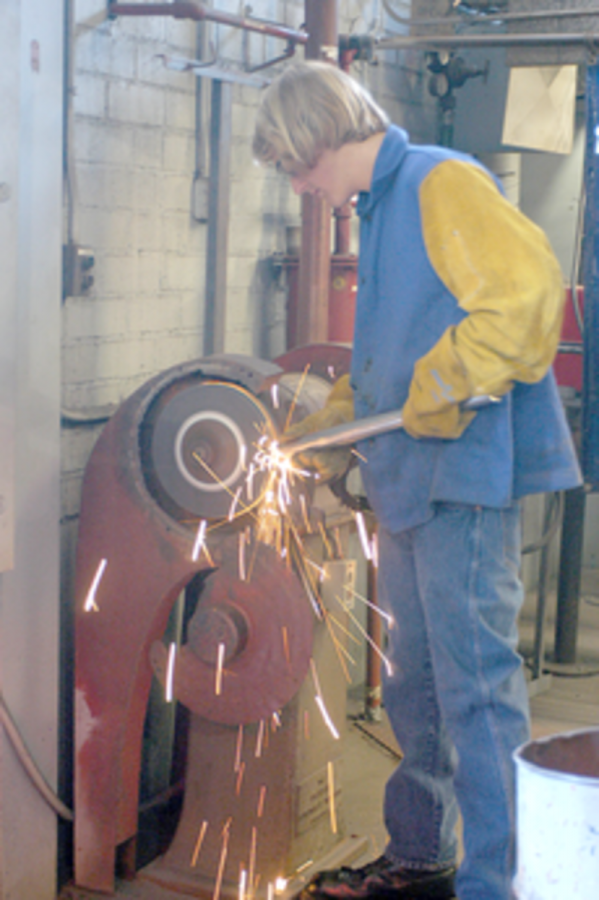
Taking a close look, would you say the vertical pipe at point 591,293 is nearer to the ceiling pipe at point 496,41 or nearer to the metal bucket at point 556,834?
the ceiling pipe at point 496,41

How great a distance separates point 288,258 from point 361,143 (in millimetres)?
1460

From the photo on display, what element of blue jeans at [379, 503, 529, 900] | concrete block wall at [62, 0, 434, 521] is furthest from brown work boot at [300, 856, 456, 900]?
concrete block wall at [62, 0, 434, 521]

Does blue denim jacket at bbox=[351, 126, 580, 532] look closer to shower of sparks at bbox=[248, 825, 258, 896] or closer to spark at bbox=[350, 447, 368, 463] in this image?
spark at bbox=[350, 447, 368, 463]

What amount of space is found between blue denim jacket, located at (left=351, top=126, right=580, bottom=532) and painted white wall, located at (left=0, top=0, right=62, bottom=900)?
2.30 ft

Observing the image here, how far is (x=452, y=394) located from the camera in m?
1.72

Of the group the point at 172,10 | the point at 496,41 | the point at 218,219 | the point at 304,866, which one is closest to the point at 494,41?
the point at 496,41

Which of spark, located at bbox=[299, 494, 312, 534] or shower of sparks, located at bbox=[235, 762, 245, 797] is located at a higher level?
spark, located at bbox=[299, 494, 312, 534]

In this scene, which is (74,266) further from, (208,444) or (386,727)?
(386,727)

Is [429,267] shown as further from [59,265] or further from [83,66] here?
[83,66]

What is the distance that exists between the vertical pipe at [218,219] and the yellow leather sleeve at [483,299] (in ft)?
4.44

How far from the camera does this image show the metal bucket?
1006 mm

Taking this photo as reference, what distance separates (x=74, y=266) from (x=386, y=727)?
183 cm

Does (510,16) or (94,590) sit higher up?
Answer: (510,16)

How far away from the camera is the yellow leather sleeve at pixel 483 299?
1.69 metres
